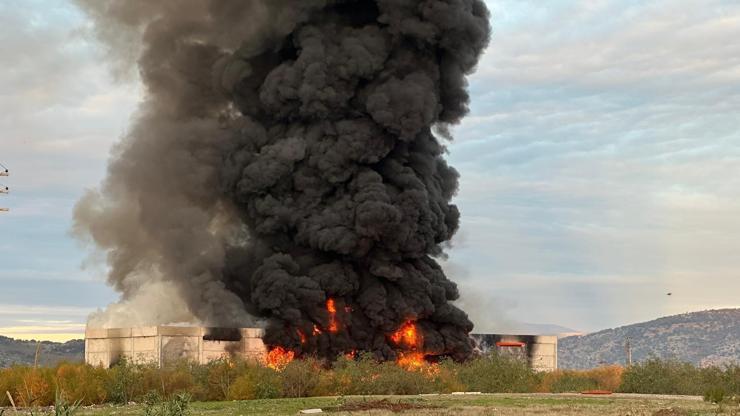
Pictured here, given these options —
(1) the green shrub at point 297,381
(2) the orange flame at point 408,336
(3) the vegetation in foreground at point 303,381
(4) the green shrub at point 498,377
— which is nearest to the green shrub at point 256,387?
(3) the vegetation in foreground at point 303,381

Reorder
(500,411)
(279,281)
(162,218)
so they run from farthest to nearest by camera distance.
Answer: (162,218) < (279,281) < (500,411)

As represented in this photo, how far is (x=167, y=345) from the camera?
82.4 metres

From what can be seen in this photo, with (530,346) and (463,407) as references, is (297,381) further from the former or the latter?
(530,346)

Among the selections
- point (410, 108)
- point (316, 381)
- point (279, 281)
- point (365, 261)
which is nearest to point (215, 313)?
point (279, 281)

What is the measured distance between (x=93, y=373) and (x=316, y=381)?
11.9m

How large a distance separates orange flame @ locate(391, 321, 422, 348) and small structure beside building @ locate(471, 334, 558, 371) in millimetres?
13310

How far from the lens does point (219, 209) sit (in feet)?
310

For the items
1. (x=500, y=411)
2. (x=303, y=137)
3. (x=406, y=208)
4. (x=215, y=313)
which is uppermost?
(x=303, y=137)

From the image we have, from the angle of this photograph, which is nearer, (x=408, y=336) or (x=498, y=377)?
(x=498, y=377)

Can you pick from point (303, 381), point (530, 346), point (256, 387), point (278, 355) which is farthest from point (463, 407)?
point (530, 346)

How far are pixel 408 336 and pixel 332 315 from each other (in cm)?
687

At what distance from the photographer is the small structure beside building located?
10181 cm

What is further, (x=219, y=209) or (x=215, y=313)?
(x=219, y=209)

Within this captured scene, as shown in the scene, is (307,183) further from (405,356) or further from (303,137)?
(405,356)
